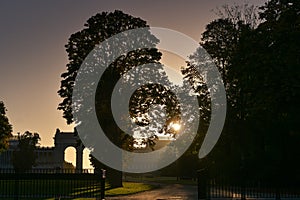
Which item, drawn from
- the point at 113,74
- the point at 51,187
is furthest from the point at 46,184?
the point at 113,74

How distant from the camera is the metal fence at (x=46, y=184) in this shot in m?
30.7

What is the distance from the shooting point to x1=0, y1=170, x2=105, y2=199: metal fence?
3066 centimetres

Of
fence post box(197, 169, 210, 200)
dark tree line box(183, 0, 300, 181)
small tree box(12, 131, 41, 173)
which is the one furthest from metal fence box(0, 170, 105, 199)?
small tree box(12, 131, 41, 173)

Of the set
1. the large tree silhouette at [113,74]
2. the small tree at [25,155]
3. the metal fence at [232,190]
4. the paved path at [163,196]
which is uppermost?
the large tree silhouette at [113,74]

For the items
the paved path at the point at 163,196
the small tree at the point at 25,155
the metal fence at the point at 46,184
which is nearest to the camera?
the metal fence at the point at 46,184

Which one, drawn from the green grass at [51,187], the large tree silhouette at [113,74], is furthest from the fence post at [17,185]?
the large tree silhouette at [113,74]

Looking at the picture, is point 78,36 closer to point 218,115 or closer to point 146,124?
point 146,124

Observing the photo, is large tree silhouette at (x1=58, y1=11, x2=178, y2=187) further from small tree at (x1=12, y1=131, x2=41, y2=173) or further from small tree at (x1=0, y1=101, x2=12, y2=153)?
small tree at (x1=12, y1=131, x2=41, y2=173)

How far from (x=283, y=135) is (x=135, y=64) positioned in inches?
557

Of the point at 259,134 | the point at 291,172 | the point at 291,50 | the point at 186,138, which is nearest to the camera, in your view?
the point at 291,50

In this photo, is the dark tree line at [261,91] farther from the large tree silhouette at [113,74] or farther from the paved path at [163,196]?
the large tree silhouette at [113,74]

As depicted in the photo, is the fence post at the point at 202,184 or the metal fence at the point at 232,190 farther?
the metal fence at the point at 232,190

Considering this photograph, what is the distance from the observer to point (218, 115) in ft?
165

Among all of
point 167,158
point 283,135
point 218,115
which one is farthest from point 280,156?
point 167,158
